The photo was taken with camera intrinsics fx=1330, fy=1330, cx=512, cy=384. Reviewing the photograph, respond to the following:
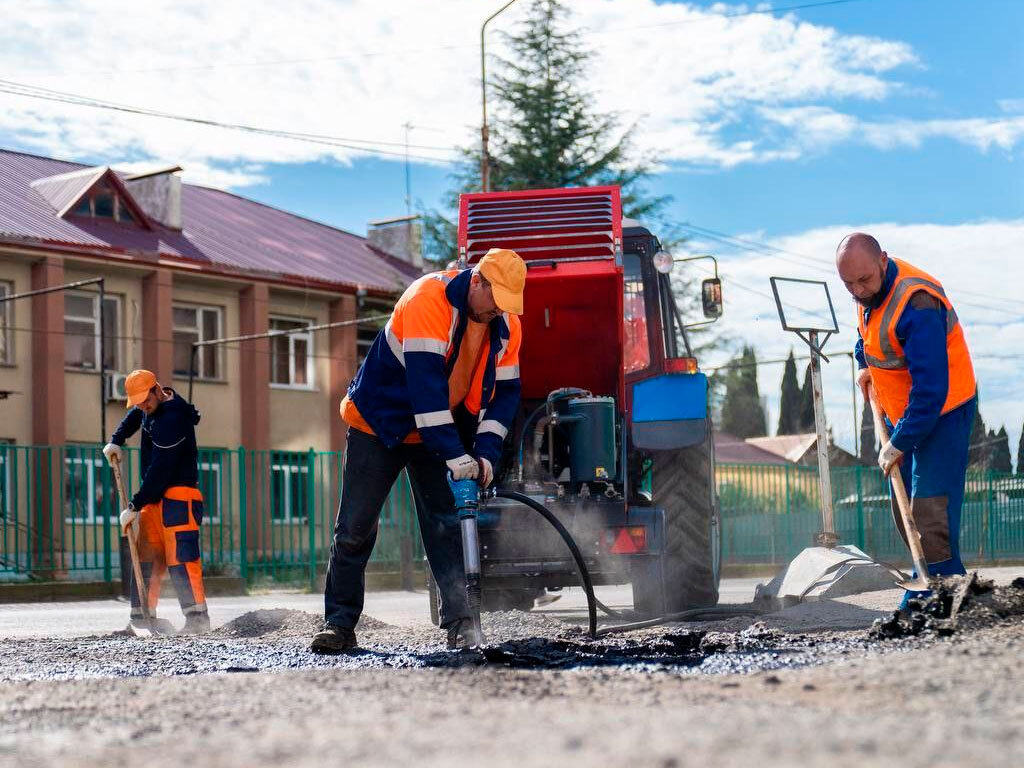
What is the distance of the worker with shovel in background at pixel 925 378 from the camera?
18.6 ft

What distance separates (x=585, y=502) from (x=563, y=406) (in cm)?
58

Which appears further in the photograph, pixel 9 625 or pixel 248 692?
pixel 9 625

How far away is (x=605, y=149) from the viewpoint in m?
29.7

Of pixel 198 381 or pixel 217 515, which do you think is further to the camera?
pixel 198 381

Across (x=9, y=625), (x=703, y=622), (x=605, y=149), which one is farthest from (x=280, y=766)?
(x=605, y=149)

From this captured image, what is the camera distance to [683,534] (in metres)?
8.50

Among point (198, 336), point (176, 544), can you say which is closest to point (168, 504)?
point (176, 544)

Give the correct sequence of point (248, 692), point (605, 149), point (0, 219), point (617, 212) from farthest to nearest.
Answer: point (605, 149) < point (0, 219) < point (617, 212) < point (248, 692)

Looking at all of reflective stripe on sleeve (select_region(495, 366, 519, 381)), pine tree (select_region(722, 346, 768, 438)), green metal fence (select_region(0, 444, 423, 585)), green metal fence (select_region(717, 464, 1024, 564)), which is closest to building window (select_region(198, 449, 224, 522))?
green metal fence (select_region(0, 444, 423, 585))

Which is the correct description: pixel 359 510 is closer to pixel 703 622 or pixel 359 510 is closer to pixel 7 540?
pixel 703 622

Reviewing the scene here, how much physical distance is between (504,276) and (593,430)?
2.23 metres

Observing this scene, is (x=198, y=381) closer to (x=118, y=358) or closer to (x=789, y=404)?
(x=118, y=358)

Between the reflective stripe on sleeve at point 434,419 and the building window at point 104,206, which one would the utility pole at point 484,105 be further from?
the reflective stripe on sleeve at point 434,419

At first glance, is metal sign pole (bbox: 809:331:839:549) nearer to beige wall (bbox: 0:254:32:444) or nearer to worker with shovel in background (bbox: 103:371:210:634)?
worker with shovel in background (bbox: 103:371:210:634)
